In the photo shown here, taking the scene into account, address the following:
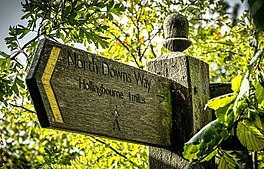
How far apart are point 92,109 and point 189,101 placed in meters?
0.43

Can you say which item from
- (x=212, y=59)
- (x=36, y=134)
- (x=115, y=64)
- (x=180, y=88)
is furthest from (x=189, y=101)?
(x=36, y=134)

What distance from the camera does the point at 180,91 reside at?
153cm

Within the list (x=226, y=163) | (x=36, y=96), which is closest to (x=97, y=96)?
(x=36, y=96)

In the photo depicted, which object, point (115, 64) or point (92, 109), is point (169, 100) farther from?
point (92, 109)

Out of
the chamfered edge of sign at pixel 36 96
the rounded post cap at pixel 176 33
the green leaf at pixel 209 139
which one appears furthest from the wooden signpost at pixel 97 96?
the green leaf at pixel 209 139

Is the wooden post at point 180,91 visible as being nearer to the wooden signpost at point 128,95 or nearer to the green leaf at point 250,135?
the wooden signpost at point 128,95

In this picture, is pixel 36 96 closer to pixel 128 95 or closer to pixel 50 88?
pixel 50 88

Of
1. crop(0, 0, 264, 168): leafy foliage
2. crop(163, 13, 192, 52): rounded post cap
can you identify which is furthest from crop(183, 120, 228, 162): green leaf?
crop(163, 13, 192, 52): rounded post cap

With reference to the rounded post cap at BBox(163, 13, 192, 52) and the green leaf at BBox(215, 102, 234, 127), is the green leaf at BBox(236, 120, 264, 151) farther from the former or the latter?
the rounded post cap at BBox(163, 13, 192, 52)

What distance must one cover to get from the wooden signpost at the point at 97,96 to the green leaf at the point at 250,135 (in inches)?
13.8

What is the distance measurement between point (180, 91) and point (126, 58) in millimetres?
1616

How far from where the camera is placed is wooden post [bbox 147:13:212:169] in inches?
58.9

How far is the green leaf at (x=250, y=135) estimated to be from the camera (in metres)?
0.94

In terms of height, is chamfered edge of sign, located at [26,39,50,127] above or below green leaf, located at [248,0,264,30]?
above
